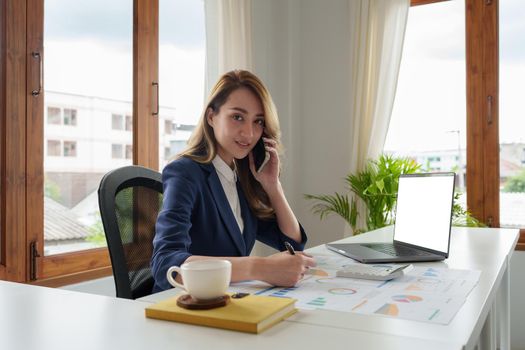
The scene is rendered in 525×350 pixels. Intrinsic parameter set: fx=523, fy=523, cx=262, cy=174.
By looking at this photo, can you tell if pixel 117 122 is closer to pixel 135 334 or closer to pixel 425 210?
pixel 425 210

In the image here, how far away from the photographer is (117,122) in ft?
9.53

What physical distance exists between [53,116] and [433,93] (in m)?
2.65

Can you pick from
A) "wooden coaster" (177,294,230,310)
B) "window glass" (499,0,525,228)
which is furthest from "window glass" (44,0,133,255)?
"window glass" (499,0,525,228)

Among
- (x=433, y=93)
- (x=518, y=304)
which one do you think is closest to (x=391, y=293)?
(x=518, y=304)

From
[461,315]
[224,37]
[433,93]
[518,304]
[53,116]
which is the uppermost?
[224,37]

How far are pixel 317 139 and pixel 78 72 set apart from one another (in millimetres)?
2100

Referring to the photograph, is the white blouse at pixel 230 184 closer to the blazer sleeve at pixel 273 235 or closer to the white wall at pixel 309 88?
the blazer sleeve at pixel 273 235

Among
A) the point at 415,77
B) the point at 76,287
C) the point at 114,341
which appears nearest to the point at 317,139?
the point at 415,77

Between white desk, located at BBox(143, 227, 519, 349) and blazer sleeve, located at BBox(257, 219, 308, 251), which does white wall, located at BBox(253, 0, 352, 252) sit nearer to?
white desk, located at BBox(143, 227, 519, 349)

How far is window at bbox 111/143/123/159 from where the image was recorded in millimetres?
2881

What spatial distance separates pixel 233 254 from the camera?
1621mm

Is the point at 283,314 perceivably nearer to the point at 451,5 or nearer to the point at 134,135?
the point at 134,135

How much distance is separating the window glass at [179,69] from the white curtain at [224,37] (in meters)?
0.14

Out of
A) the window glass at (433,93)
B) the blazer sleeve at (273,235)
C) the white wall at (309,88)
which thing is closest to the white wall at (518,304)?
the window glass at (433,93)
